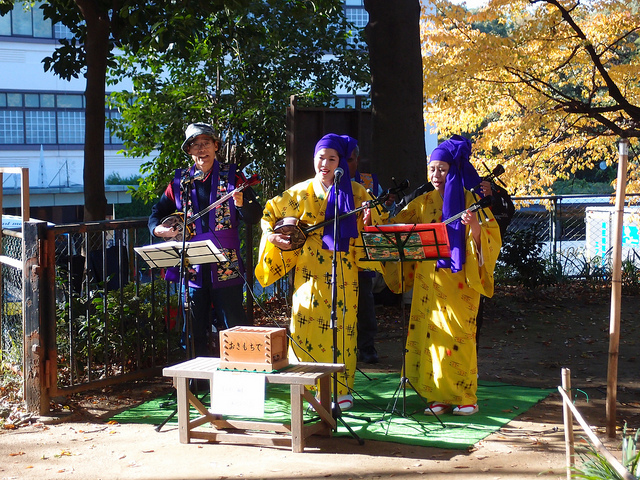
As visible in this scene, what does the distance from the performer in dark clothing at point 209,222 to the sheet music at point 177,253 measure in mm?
222

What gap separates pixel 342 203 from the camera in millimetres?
5203

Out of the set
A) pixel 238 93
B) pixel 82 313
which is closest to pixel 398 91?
pixel 238 93

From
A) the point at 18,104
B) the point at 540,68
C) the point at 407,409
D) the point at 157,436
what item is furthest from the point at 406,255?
the point at 18,104

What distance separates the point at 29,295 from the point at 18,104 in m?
24.1

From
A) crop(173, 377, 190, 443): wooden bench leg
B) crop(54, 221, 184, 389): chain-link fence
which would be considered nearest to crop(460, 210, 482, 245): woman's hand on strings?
crop(173, 377, 190, 443): wooden bench leg

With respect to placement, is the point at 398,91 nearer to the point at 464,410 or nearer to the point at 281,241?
the point at 281,241

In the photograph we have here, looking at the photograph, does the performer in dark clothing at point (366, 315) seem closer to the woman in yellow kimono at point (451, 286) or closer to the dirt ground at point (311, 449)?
the dirt ground at point (311, 449)

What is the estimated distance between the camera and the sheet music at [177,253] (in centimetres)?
518

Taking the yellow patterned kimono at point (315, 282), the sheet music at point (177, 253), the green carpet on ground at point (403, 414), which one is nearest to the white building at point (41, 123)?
the green carpet on ground at point (403, 414)

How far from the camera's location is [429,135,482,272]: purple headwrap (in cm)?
516

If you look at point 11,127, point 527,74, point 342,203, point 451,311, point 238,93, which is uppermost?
point 11,127

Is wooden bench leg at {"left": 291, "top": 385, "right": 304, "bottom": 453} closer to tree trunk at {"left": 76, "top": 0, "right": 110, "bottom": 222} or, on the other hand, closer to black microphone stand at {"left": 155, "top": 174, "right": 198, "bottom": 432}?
black microphone stand at {"left": 155, "top": 174, "right": 198, "bottom": 432}

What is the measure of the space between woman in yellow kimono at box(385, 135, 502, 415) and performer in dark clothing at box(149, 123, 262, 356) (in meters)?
1.21

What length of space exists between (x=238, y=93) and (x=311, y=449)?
801cm
